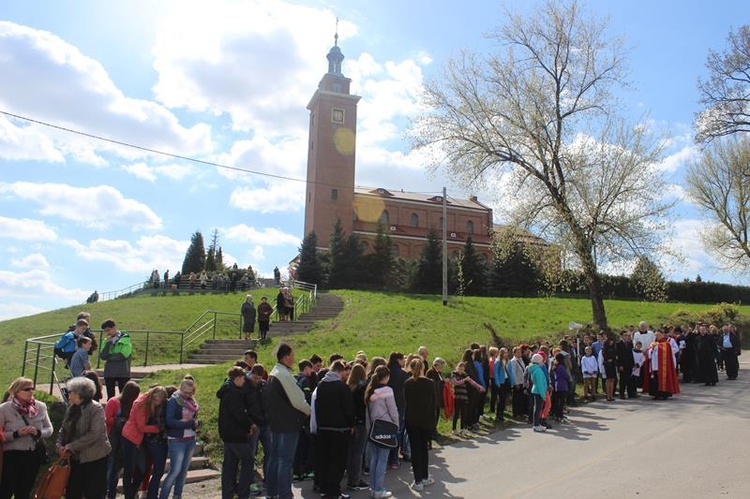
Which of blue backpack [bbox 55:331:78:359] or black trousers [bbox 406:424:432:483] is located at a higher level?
blue backpack [bbox 55:331:78:359]

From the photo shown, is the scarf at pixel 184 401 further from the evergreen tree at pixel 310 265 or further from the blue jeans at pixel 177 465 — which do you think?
the evergreen tree at pixel 310 265

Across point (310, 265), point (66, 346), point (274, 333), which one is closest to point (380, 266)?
point (310, 265)

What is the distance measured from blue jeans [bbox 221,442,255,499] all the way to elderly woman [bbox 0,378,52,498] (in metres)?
2.10

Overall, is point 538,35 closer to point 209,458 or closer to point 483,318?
point 483,318

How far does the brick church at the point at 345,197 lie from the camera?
6362 cm

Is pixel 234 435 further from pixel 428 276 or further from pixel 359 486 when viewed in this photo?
pixel 428 276

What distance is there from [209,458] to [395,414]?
338cm

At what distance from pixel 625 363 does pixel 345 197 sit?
50468 millimetres

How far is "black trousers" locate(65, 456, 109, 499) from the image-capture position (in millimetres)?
6012

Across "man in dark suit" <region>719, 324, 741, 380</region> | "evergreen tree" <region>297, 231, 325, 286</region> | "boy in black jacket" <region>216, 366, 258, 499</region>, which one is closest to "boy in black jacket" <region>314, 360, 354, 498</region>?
"boy in black jacket" <region>216, 366, 258, 499</region>

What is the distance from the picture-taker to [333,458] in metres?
7.27

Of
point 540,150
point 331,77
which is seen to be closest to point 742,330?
point 540,150

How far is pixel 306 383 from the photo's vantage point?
343 inches

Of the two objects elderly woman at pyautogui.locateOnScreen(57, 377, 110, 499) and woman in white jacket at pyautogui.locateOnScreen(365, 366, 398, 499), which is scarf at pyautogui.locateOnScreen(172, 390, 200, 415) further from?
woman in white jacket at pyautogui.locateOnScreen(365, 366, 398, 499)
